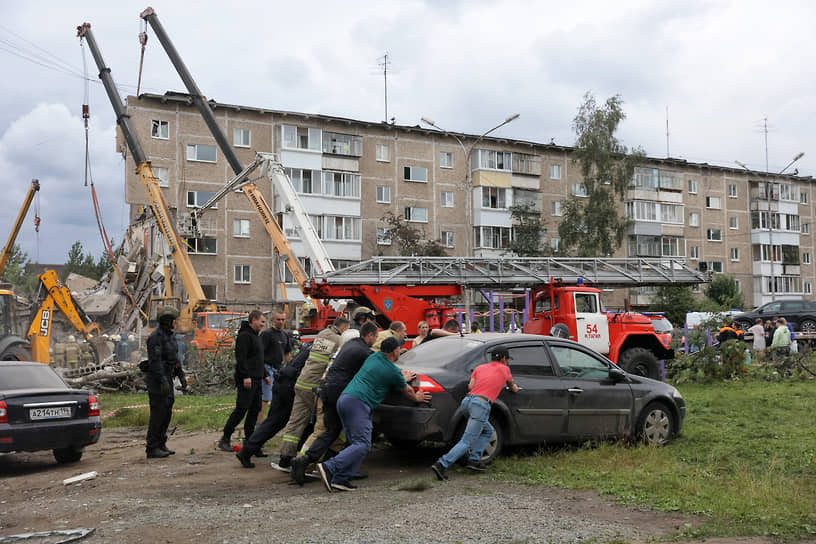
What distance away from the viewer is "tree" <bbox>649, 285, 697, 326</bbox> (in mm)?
50969

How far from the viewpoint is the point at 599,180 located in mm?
45000

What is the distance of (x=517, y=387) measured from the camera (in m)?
8.62

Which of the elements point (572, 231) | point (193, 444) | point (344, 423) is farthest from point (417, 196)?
point (344, 423)

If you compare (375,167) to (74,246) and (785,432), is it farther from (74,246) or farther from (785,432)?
(74,246)

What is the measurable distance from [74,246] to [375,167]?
44.8 metres

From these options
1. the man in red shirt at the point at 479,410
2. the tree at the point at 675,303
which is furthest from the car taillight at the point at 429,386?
the tree at the point at 675,303

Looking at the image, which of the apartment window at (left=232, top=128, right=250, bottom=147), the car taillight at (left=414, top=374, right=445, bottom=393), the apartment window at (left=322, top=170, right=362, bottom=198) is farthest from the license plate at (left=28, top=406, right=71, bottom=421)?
the apartment window at (left=322, top=170, right=362, bottom=198)

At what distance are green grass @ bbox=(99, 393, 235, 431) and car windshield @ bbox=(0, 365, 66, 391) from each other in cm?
283

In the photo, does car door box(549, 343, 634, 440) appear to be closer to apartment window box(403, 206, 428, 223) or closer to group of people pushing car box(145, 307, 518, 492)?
group of people pushing car box(145, 307, 518, 492)

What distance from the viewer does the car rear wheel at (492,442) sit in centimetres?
845

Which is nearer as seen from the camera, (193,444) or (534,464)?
(534,464)

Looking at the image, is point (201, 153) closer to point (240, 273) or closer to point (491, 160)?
point (240, 273)

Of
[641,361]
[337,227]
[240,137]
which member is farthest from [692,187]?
[641,361]

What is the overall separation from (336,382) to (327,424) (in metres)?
0.48
